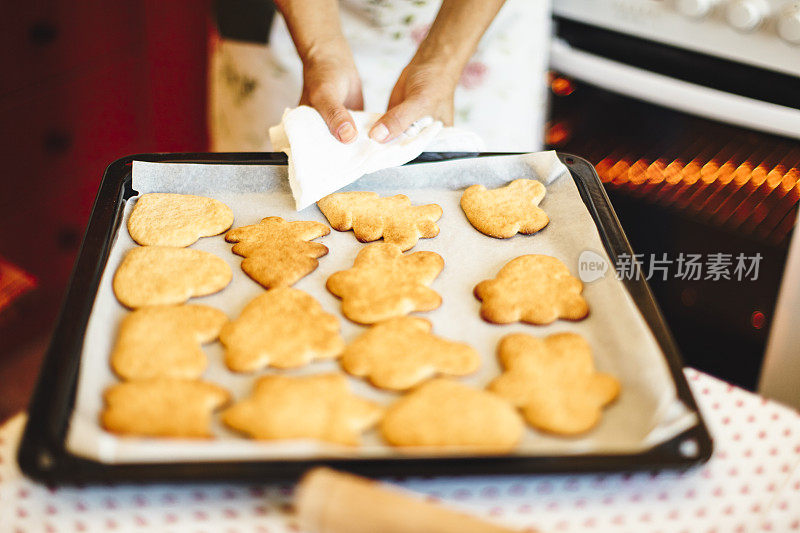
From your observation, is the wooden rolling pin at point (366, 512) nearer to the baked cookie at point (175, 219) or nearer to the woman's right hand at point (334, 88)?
the baked cookie at point (175, 219)

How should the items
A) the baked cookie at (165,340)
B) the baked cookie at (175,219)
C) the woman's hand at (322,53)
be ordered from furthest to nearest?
the woman's hand at (322,53) → the baked cookie at (175,219) → the baked cookie at (165,340)

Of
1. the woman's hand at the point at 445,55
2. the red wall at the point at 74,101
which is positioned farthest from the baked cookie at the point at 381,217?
the red wall at the point at 74,101

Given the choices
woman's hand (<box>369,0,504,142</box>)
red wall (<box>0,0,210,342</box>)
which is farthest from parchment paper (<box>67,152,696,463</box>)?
red wall (<box>0,0,210,342</box>)

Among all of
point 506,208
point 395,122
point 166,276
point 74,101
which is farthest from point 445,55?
point 74,101

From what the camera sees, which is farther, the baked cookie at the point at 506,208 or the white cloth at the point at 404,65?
the white cloth at the point at 404,65

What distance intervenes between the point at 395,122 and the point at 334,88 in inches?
7.3

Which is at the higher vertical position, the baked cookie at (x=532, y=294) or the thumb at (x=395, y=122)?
the thumb at (x=395, y=122)

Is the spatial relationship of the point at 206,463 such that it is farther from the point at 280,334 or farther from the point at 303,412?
the point at 280,334

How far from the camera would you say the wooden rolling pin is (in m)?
0.52

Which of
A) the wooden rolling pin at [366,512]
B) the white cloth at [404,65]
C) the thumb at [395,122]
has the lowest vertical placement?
the white cloth at [404,65]

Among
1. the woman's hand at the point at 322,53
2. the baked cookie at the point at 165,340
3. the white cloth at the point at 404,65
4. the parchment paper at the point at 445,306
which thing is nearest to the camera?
the parchment paper at the point at 445,306

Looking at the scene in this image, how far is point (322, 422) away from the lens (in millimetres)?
668

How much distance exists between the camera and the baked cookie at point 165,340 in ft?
2.43

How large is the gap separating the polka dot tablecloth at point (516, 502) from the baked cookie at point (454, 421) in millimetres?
34
